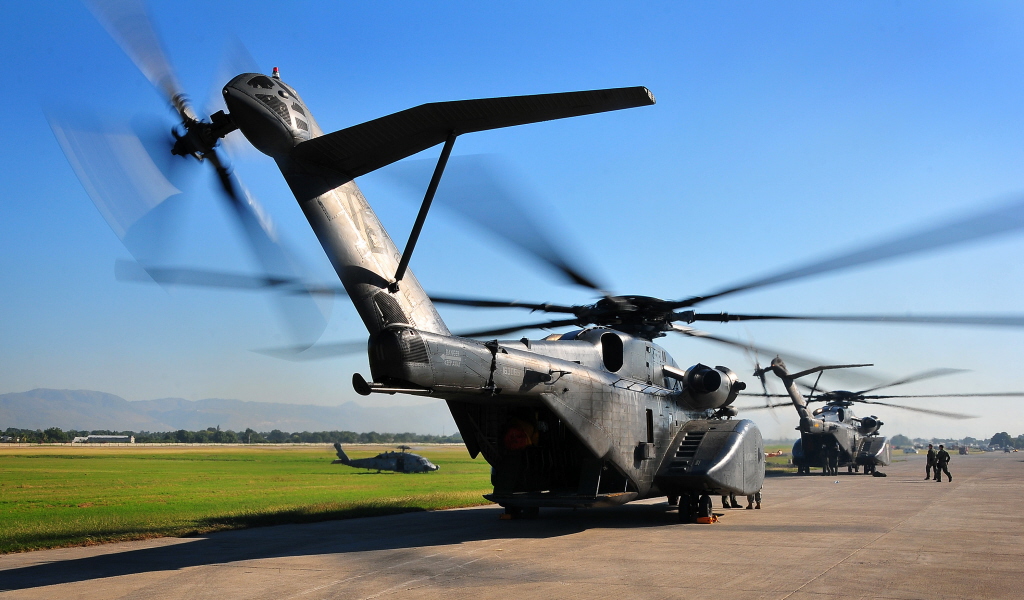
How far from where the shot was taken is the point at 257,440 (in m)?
136

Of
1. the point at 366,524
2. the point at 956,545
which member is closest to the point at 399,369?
the point at 366,524

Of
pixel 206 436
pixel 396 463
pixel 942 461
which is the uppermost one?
pixel 942 461

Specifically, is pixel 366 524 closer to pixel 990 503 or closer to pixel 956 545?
pixel 956 545

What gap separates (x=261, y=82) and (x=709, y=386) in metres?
11.0

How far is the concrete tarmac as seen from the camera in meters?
7.97

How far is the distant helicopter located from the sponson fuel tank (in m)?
30.4

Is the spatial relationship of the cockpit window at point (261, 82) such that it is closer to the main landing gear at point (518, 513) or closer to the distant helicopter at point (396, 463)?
the main landing gear at point (518, 513)

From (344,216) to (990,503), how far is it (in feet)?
63.8

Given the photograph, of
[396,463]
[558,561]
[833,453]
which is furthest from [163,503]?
[833,453]

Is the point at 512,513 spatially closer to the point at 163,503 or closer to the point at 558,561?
the point at 558,561

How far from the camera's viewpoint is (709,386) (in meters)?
16.1

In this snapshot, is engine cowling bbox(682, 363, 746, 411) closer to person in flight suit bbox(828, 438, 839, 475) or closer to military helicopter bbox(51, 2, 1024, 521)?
military helicopter bbox(51, 2, 1024, 521)

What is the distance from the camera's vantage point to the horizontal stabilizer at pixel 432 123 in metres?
7.96

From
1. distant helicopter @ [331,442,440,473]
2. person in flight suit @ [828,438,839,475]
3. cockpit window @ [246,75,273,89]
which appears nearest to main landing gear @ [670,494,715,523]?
cockpit window @ [246,75,273,89]
